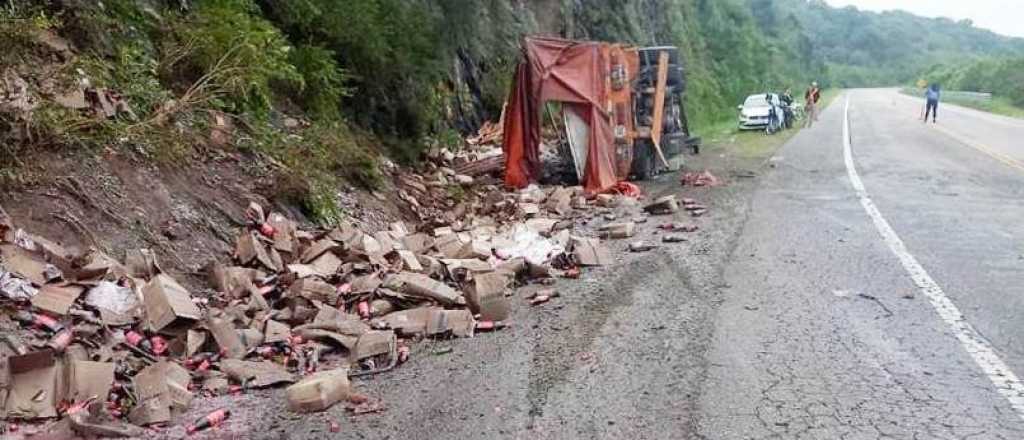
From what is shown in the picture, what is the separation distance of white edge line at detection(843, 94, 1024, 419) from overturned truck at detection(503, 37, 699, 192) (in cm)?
510

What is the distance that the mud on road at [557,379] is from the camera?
4367 mm

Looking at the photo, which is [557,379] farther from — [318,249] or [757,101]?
[757,101]

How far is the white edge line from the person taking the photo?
474 centimetres

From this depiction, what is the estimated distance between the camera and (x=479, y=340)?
5945mm

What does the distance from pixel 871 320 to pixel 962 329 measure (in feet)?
1.92

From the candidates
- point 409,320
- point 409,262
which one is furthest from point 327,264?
point 409,320

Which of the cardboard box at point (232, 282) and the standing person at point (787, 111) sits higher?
the cardboard box at point (232, 282)

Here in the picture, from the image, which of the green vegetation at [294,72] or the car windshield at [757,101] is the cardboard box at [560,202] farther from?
the car windshield at [757,101]

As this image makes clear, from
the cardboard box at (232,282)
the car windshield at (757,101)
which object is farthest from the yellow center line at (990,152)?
the cardboard box at (232,282)

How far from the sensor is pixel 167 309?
553 cm

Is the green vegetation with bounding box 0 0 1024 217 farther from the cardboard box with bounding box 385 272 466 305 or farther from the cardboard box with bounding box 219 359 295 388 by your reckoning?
the cardboard box with bounding box 219 359 295 388

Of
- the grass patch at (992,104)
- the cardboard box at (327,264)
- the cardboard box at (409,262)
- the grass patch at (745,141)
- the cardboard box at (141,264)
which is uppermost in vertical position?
the cardboard box at (141,264)

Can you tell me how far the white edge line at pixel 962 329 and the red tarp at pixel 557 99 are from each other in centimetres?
497

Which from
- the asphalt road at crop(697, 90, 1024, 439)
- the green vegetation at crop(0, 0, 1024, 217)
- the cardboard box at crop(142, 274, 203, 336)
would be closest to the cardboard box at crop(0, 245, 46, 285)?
the cardboard box at crop(142, 274, 203, 336)
